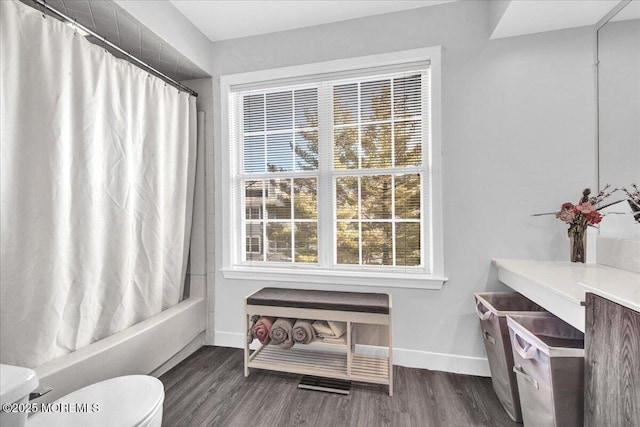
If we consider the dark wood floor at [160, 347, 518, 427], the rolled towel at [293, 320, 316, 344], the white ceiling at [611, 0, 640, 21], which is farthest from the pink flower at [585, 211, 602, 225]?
the rolled towel at [293, 320, 316, 344]

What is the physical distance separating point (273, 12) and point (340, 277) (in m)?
2.13

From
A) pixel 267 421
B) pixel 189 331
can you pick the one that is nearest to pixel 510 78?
pixel 267 421

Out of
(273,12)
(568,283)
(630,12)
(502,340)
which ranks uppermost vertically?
(273,12)

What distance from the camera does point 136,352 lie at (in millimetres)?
1875

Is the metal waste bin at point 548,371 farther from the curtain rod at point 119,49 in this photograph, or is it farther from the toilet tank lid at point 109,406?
the curtain rod at point 119,49

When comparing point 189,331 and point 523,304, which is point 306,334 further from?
point 523,304

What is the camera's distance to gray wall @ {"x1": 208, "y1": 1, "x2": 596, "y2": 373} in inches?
79.2

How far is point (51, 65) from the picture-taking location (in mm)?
1521

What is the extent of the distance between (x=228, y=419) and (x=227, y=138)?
2.11 m

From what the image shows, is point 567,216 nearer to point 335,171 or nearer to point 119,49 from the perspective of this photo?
point 335,171

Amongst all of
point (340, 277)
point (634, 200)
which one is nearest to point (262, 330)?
point (340, 277)

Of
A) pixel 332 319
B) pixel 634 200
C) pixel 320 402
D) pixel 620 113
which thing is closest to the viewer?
pixel 634 200

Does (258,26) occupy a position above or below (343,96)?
above

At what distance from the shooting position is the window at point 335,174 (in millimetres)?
2291
